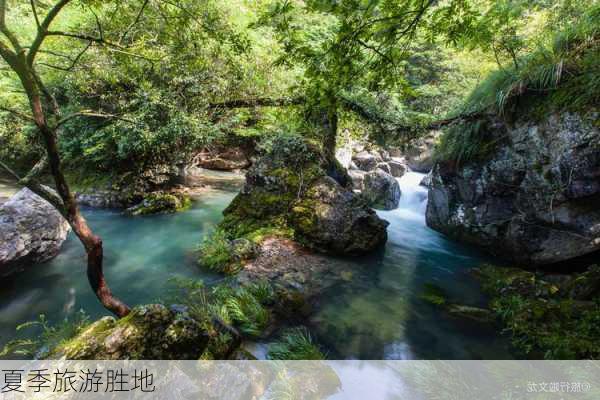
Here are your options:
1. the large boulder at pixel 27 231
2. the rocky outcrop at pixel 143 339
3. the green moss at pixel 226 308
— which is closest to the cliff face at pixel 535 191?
the green moss at pixel 226 308

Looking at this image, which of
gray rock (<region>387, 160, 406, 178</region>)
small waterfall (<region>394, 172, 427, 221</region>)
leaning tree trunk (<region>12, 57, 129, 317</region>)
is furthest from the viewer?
gray rock (<region>387, 160, 406, 178</region>)

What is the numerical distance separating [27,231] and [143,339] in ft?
14.7

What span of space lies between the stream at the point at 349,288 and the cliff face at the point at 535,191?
2.95ft

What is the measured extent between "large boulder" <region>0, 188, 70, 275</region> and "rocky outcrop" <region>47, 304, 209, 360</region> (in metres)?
3.41

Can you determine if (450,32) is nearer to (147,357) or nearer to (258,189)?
(147,357)

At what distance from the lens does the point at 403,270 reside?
623cm

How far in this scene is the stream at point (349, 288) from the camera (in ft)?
13.3

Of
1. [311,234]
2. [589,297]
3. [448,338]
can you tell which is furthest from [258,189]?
[589,297]

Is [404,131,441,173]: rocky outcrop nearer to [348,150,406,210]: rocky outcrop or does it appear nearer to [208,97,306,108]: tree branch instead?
[348,150,406,210]: rocky outcrop

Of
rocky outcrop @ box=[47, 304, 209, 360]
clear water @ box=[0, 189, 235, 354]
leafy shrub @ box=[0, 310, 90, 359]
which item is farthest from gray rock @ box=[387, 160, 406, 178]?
leafy shrub @ box=[0, 310, 90, 359]

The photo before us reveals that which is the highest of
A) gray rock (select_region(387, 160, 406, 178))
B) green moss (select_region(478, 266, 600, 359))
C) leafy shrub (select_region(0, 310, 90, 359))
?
gray rock (select_region(387, 160, 406, 178))

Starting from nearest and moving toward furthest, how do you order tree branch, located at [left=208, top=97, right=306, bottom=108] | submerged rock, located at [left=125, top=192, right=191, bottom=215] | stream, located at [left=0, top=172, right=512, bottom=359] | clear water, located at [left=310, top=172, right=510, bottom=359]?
clear water, located at [left=310, top=172, right=510, bottom=359]
stream, located at [left=0, top=172, right=512, bottom=359]
submerged rock, located at [left=125, top=192, right=191, bottom=215]
tree branch, located at [left=208, top=97, right=306, bottom=108]

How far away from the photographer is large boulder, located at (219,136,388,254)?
21.2 ft

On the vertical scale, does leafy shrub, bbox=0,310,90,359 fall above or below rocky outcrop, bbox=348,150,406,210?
below
